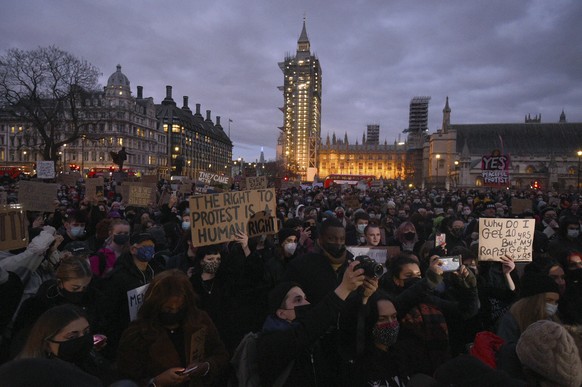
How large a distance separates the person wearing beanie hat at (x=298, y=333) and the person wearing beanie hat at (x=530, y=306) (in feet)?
3.88

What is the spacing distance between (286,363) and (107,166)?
7489 centimetres

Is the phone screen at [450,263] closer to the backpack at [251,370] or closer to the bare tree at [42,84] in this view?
the backpack at [251,370]

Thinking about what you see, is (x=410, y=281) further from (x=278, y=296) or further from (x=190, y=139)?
(x=190, y=139)

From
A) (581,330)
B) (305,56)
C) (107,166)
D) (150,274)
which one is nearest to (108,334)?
(150,274)

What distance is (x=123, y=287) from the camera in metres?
3.41

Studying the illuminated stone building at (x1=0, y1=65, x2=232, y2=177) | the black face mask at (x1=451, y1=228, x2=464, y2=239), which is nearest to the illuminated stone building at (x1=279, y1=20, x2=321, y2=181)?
the illuminated stone building at (x1=0, y1=65, x2=232, y2=177)

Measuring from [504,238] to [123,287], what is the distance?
14.0 feet

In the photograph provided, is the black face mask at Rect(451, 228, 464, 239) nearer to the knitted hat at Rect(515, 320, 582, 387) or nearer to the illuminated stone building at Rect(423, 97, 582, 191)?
the knitted hat at Rect(515, 320, 582, 387)

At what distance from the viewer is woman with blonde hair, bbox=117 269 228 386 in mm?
2467

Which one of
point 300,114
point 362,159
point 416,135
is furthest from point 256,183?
point 362,159

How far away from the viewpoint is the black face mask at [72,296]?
3043 millimetres

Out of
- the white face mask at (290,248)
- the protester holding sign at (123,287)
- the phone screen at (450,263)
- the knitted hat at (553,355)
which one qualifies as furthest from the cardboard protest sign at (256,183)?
the knitted hat at (553,355)

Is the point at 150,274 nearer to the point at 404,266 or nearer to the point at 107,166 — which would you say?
the point at 404,266

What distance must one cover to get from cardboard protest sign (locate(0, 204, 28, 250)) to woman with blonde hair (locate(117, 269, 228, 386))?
2.57 m
